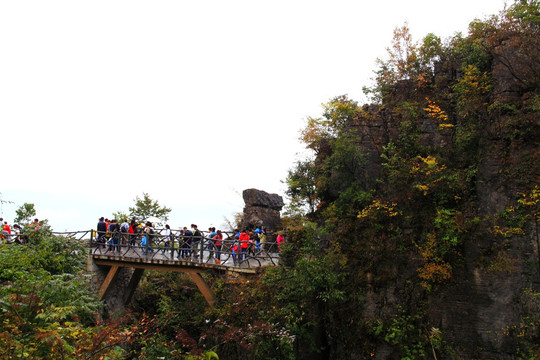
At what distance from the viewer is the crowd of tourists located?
16859 millimetres

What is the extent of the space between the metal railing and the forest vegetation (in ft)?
3.44

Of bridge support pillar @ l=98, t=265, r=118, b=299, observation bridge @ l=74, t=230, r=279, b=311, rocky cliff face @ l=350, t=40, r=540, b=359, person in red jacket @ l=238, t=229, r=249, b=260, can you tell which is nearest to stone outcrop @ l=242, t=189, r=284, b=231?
observation bridge @ l=74, t=230, r=279, b=311

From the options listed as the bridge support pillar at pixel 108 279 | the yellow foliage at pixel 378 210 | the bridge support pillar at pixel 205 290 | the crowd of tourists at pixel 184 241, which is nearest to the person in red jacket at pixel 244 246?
the crowd of tourists at pixel 184 241

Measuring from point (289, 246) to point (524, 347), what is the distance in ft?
28.1

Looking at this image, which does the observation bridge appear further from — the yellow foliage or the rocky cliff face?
the rocky cliff face

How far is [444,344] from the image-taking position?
1328 centimetres

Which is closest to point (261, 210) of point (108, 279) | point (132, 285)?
point (132, 285)

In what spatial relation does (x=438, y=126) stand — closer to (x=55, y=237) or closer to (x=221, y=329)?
(x=221, y=329)

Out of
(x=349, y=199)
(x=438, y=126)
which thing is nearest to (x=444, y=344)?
(x=349, y=199)

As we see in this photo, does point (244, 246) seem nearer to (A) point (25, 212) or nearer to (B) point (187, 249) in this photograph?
(B) point (187, 249)

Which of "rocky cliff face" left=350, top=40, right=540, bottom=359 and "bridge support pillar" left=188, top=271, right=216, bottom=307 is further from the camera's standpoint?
"bridge support pillar" left=188, top=271, right=216, bottom=307

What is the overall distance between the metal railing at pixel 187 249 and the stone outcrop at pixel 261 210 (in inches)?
143

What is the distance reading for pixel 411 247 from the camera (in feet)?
49.1

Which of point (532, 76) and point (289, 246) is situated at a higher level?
point (532, 76)
